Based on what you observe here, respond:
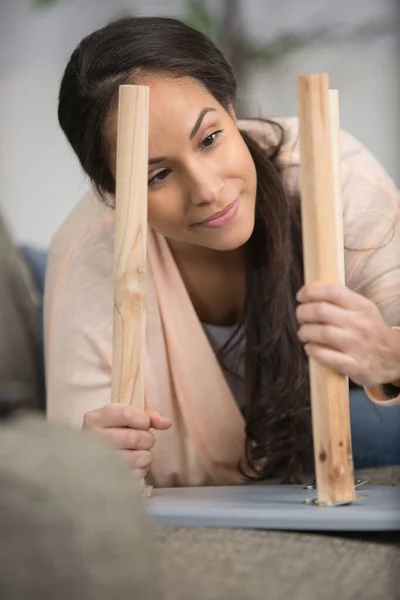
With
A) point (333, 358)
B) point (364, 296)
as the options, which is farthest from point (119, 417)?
point (364, 296)

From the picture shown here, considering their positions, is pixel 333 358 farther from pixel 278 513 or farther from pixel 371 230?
pixel 371 230

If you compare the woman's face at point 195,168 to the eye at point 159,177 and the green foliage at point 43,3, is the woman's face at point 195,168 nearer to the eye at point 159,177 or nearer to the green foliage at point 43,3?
the eye at point 159,177

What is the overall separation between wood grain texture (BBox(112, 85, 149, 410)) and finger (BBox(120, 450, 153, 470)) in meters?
0.04

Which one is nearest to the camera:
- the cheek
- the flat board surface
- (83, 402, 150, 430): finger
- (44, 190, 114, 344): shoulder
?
the flat board surface

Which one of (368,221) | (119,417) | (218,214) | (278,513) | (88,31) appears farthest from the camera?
(88,31)

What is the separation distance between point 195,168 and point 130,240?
0.37ft

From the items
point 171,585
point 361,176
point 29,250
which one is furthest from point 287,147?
point 171,585

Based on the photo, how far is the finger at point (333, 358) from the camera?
55cm

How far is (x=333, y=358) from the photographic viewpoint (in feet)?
1.80

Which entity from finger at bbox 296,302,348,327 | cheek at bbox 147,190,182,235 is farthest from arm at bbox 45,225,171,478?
finger at bbox 296,302,348,327

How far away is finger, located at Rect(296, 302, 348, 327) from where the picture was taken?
0.55m

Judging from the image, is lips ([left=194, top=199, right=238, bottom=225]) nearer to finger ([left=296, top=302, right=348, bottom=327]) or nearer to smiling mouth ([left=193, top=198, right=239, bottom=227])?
smiling mouth ([left=193, top=198, right=239, bottom=227])

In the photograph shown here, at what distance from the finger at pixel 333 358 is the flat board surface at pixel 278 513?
72 millimetres

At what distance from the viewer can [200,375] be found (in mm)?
828
